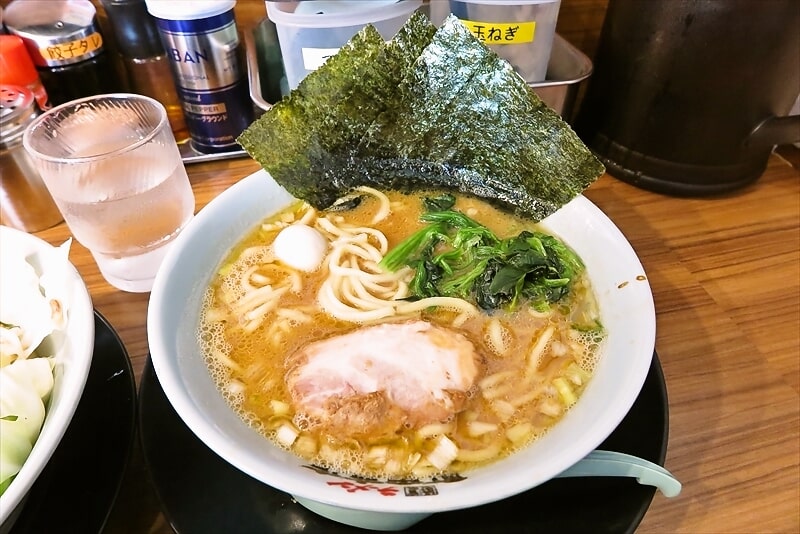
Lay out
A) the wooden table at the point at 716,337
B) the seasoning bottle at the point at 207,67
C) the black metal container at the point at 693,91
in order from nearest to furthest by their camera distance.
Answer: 1. the wooden table at the point at 716,337
2. the black metal container at the point at 693,91
3. the seasoning bottle at the point at 207,67

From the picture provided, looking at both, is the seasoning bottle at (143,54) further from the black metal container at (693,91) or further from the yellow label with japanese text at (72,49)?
the black metal container at (693,91)

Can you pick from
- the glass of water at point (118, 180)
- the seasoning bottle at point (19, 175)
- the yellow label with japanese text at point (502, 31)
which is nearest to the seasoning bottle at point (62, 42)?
the seasoning bottle at point (19, 175)

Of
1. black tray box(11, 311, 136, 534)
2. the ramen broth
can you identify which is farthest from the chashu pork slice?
black tray box(11, 311, 136, 534)

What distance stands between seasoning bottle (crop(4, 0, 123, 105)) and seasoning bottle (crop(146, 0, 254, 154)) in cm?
17

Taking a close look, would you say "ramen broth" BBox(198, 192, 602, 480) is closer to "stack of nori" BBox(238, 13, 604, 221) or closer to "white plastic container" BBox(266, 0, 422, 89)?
"stack of nori" BBox(238, 13, 604, 221)

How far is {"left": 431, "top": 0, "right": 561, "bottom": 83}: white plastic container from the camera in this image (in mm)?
1204

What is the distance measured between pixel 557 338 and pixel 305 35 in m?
0.82

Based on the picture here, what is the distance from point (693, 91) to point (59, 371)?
1.26 metres

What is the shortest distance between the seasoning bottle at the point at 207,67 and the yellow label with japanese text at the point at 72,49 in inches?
6.3

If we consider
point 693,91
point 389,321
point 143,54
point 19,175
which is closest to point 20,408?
point 389,321

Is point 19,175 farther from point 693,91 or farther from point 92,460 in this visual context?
point 693,91

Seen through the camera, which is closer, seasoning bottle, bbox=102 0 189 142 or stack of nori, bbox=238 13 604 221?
stack of nori, bbox=238 13 604 221

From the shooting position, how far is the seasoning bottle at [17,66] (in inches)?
45.7

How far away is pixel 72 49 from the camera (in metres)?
1.28
